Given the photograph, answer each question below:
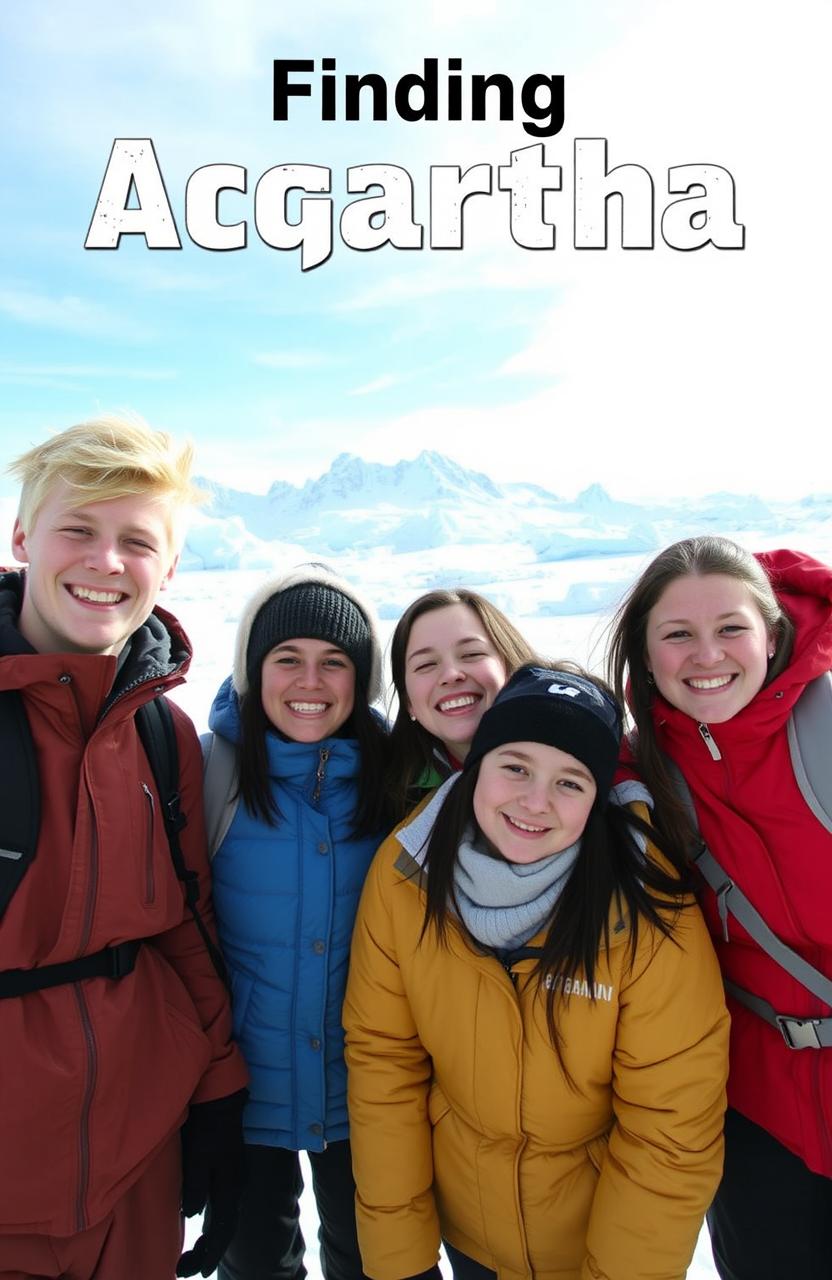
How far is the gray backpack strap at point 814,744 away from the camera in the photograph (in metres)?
1.54

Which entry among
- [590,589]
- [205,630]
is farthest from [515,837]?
[590,589]

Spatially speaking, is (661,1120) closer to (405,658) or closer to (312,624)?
(405,658)

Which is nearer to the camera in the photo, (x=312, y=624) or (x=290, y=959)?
(x=290, y=959)

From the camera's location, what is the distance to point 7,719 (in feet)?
4.51

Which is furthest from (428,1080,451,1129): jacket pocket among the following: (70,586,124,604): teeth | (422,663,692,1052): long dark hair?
(70,586,124,604): teeth

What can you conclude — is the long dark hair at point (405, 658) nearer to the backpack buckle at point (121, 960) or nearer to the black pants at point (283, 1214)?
the backpack buckle at point (121, 960)

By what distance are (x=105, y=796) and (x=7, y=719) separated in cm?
23

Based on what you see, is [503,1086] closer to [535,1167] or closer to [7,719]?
[535,1167]

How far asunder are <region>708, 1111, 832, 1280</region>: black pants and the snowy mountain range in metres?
1.52

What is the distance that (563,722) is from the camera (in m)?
1.61

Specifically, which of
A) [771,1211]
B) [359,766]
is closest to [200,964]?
[359,766]

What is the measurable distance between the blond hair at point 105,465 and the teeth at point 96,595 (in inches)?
7.2

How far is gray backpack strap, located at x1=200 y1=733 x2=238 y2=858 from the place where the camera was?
1.85 metres

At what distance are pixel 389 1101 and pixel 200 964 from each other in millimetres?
526
